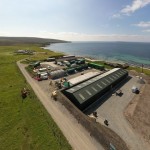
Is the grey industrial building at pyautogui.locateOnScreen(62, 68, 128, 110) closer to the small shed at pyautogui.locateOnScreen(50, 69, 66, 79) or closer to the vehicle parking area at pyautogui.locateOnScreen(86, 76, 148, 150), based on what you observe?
the vehicle parking area at pyautogui.locateOnScreen(86, 76, 148, 150)

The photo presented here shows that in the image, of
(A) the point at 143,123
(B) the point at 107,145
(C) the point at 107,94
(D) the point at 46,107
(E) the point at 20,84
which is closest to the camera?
(B) the point at 107,145

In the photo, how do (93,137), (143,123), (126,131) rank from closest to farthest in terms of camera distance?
(93,137) < (126,131) < (143,123)

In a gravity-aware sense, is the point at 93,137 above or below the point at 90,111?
above

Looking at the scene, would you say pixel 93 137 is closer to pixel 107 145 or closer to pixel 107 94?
pixel 107 145

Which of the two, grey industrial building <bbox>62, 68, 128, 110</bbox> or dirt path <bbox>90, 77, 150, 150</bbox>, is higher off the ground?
grey industrial building <bbox>62, 68, 128, 110</bbox>

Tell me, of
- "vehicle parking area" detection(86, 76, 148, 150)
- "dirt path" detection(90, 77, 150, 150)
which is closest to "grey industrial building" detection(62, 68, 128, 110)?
"vehicle parking area" detection(86, 76, 148, 150)

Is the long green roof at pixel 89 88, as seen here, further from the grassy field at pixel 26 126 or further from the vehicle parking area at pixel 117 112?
the grassy field at pixel 26 126

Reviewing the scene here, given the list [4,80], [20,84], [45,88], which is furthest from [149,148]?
[4,80]

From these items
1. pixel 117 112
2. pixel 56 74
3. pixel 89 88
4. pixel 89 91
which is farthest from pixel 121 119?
pixel 56 74
